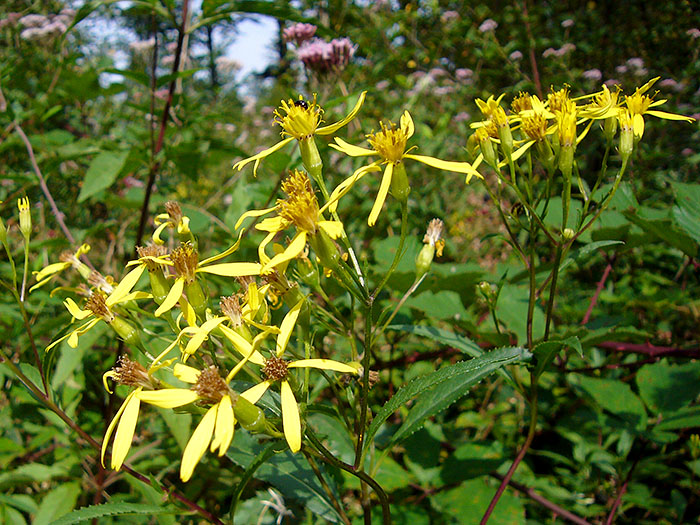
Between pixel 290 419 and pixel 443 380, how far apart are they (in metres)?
0.26

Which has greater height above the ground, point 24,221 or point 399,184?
point 399,184

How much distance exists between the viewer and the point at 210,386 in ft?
2.43

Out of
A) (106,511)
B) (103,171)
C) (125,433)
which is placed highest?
(103,171)

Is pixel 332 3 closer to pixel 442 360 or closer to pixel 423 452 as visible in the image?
pixel 442 360

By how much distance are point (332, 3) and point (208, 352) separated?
4.68 metres

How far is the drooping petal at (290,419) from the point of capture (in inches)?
27.2

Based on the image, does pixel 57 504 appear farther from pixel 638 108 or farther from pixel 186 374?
pixel 638 108

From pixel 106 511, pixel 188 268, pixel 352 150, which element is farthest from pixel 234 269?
pixel 106 511

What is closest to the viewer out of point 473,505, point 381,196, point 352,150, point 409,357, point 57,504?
point 381,196

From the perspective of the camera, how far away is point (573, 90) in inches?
162

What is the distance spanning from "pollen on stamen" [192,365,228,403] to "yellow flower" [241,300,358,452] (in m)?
0.04

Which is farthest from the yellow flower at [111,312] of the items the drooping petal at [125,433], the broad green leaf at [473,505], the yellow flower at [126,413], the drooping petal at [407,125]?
the broad green leaf at [473,505]

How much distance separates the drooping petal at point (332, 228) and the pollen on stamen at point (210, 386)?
0.93 feet

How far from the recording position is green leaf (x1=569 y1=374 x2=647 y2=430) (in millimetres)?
1499
